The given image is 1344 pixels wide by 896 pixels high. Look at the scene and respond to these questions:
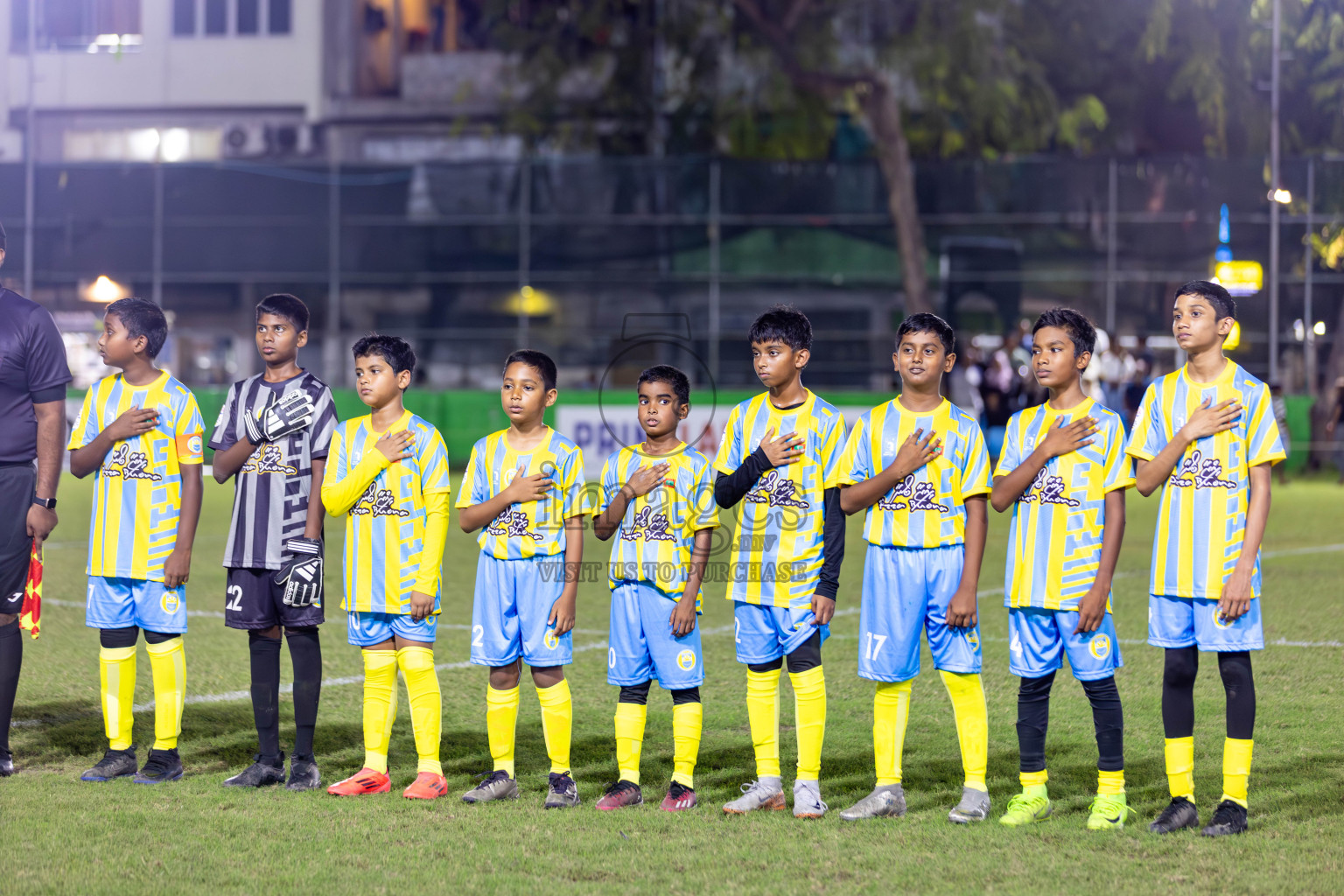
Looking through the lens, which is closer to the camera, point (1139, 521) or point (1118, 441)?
point (1118, 441)

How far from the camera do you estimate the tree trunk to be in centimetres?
2522

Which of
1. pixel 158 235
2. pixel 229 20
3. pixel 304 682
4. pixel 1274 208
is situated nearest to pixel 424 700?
pixel 304 682

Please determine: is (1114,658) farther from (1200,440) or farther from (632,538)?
(632,538)

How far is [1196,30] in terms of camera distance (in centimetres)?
2678

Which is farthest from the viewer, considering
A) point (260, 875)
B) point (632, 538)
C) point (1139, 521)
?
point (1139, 521)

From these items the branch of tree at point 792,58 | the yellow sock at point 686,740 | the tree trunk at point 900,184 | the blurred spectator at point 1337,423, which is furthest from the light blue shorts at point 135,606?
the branch of tree at point 792,58

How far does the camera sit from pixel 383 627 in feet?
17.3

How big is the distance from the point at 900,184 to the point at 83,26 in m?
22.6

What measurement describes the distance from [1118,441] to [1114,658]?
743 millimetres

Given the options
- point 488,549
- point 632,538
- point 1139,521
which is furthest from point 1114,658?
point 1139,521

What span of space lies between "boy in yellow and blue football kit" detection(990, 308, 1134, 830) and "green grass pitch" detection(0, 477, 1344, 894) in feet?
0.70

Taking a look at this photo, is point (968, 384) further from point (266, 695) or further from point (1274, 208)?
point (266, 695)

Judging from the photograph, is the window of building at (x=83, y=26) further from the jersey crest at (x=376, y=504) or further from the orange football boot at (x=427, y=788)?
the orange football boot at (x=427, y=788)

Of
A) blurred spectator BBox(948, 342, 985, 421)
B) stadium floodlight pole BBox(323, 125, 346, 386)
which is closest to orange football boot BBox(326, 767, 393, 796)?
blurred spectator BBox(948, 342, 985, 421)
